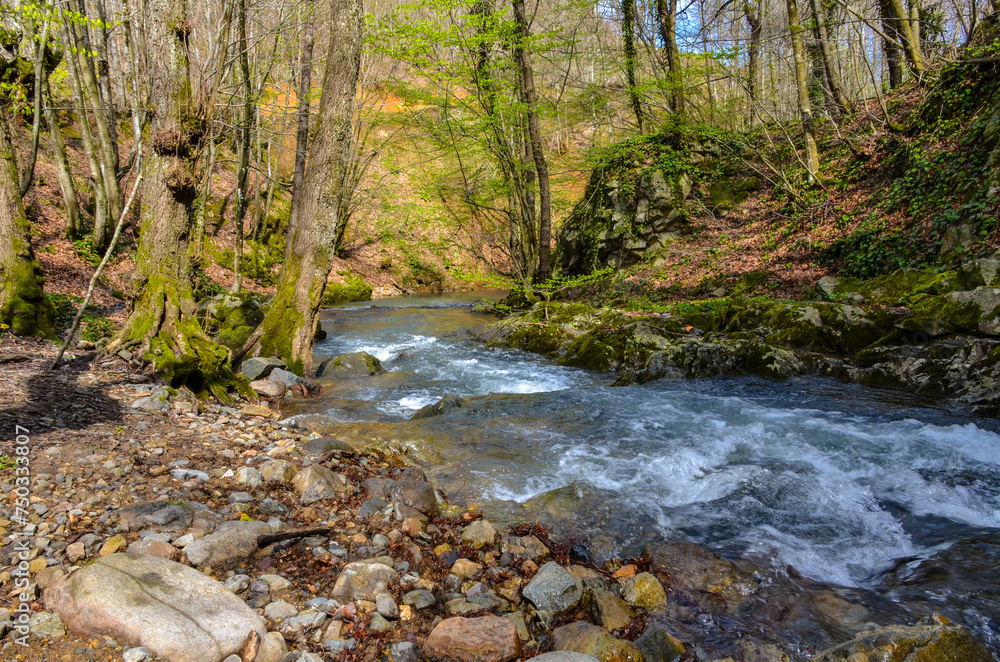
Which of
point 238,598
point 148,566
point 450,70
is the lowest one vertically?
point 238,598

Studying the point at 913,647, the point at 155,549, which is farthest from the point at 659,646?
the point at 155,549

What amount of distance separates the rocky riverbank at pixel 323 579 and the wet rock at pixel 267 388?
232 centimetres

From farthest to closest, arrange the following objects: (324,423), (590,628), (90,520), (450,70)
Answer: (450,70), (324,423), (90,520), (590,628)

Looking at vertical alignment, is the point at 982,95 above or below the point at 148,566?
above

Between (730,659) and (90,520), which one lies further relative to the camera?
(90,520)

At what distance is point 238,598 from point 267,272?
20.2 metres

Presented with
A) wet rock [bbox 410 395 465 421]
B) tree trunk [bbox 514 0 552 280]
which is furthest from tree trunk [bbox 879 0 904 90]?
wet rock [bbox 410 395 465 421]

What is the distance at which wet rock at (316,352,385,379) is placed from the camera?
8.68 m

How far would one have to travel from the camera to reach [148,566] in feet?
7.92

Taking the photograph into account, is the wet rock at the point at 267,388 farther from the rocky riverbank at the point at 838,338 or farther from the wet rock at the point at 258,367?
the rocky riverbank at the point at 838,338

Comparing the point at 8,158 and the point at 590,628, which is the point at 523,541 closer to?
the point at 590,628

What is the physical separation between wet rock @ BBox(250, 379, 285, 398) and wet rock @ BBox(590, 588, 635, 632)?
17.3ft

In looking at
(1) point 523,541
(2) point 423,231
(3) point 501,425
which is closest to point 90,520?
(1) point 523,541

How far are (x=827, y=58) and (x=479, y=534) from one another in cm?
1629
